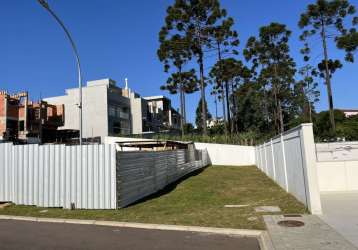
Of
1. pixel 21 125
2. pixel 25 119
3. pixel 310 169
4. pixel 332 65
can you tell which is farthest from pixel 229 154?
pixel 310 169

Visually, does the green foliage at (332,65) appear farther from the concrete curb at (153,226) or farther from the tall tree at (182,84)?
the concrete curb at (153,226)

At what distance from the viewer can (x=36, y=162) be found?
11664 mm

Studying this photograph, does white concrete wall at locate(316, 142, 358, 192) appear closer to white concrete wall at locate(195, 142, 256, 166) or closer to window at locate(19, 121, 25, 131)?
white concrete wall at locate(195, 142, 256, 166)

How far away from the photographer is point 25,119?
46938mm

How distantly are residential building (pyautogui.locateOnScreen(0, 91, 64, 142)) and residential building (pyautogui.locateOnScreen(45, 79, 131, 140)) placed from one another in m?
4.98

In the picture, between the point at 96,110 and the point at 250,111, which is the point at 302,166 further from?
the point at 250,111

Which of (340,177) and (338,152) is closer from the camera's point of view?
(340,177)

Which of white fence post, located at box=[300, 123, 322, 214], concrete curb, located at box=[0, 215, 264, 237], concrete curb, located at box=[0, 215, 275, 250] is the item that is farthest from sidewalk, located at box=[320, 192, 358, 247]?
concrete curb, located at box=[0, 215, 264, 237]

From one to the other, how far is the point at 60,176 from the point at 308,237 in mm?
7633

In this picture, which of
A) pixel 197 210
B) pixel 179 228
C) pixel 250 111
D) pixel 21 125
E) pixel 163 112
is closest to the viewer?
pixel 179 228

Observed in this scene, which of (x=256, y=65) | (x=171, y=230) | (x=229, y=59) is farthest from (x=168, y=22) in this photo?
(x=171, y=230)

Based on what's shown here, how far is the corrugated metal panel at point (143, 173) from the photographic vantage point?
11141 mm

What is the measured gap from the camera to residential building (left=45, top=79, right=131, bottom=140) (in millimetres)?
54125

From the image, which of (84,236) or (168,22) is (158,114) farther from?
(84,236)
